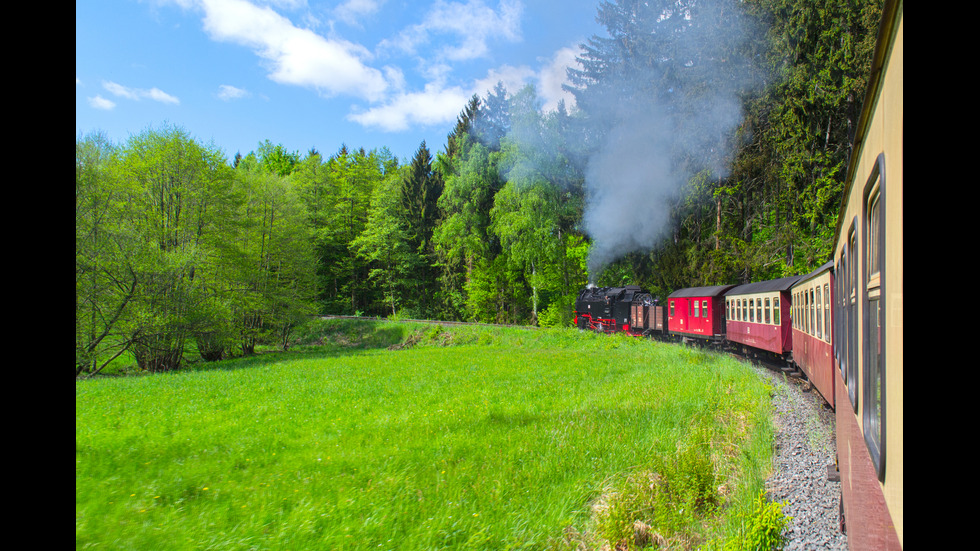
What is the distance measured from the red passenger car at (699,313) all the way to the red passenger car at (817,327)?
6.51 metres

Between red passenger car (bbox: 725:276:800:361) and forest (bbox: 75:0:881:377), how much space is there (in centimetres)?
656

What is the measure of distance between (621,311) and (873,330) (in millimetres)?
22380

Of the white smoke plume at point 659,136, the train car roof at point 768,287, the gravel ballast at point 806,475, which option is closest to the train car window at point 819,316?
the gravel ballast at point 806,475

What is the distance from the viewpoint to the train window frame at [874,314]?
1.61 metres

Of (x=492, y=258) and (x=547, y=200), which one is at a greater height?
(x=547, y=200)

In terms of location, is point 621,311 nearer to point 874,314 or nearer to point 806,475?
point 806,475

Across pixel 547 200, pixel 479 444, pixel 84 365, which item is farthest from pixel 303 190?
pixel 479 444

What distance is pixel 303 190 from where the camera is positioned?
4003 cm

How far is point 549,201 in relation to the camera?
30.7 m

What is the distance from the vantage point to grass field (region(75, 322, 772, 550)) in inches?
172

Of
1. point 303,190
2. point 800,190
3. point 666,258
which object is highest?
point 303,190

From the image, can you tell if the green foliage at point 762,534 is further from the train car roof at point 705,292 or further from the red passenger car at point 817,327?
the train car roof at point 705,292
